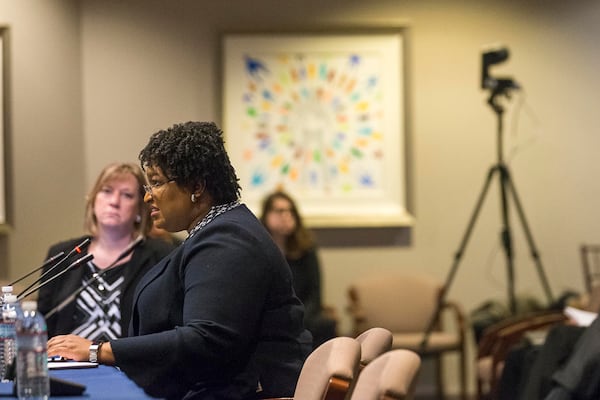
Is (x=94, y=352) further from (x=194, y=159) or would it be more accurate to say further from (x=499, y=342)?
(x=499, y=342)

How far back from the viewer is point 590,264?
7250 mm

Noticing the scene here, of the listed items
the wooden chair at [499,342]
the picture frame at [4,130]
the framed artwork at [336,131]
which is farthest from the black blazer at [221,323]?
the framed artwork at [336,131]

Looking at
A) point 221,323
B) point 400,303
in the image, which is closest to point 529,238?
point 400,303

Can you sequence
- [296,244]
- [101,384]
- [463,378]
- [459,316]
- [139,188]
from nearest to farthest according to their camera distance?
[101,384]
[139,188]
[296,244]
[459,316]
[463,378]

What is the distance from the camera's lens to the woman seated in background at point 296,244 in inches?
260

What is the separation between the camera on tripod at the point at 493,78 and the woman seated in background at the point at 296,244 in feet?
4.48

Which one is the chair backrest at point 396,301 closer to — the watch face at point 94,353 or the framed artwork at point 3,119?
the framed artwork at point 3,119

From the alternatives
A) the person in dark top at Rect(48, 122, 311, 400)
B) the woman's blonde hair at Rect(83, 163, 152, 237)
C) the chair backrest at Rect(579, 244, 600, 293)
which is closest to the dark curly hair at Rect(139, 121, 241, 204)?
the person in dark top at Rect(48, 122, 311, 400)

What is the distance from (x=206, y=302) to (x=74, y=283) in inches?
62.2

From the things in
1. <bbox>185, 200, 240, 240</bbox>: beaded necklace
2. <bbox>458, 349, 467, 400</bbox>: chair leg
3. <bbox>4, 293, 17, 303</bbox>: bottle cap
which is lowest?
<bbox>458, 349, 467, 400</bbox>: chair leg

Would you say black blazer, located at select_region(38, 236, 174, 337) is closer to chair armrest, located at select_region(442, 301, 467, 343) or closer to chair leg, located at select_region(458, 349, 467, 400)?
chair armrest, located at select_region(442, 301, 467, 343)

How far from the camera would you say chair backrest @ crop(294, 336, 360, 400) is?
8.14ft

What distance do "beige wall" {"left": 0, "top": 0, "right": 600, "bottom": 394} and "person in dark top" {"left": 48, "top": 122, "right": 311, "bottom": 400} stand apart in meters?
3.77

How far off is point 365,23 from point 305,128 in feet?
2.52
